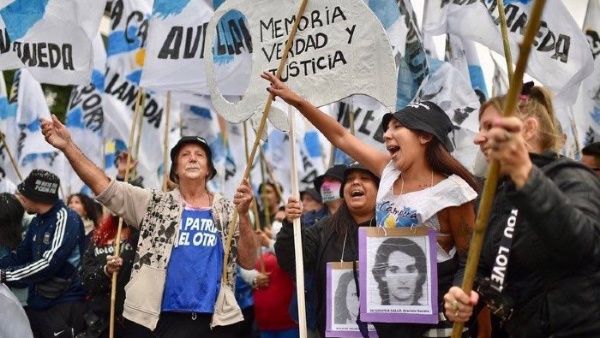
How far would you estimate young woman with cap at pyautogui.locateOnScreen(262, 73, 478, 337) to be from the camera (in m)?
4.31

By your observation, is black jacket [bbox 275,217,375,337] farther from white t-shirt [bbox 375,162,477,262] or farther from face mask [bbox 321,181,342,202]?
face mask [bbox 321,181,342,202]

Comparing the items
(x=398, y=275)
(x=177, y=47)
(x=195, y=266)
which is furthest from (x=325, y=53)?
(x=177, y=47)

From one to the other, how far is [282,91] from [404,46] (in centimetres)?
274

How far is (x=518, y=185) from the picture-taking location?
9.12 ft

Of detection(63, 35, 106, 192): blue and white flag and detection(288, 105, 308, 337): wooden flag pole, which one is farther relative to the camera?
detection(63, 35, 106, 192): blue and white flag

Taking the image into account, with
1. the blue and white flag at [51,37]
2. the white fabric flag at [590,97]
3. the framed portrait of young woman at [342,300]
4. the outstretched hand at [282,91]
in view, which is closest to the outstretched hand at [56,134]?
the outstretched hand at [282,91]

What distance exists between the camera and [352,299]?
16.5 ft

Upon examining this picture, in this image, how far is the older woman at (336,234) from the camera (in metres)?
5.38

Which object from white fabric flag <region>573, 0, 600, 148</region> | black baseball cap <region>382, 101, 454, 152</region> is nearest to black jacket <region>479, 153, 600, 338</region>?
black baseball cap <region>382, 101, 454, 152</region>

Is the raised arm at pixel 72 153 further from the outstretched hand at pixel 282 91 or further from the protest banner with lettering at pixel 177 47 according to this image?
the protest banner with lettering at pixel 177 47

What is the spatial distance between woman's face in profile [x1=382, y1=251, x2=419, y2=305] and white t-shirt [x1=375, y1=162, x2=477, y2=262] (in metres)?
0.16

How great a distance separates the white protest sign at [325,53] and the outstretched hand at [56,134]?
3.47ft

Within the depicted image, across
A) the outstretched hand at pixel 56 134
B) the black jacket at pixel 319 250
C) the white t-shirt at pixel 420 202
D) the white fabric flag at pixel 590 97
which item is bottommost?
the black jacket at pixel 319 250

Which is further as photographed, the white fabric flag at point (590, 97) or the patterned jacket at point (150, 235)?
the white fabric flag at point (590, 97)
